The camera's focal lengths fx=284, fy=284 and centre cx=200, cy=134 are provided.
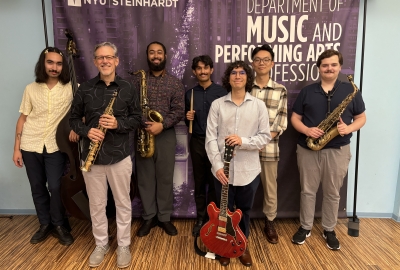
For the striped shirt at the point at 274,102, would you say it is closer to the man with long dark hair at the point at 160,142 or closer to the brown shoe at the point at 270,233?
the man with long dark hair at the point at 160,142

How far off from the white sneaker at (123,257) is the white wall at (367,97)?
5.14 ft

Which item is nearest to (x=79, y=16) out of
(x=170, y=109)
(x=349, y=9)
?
(x=170, y=109)

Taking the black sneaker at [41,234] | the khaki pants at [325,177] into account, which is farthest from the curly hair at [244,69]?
the black sneaker at [41,234]

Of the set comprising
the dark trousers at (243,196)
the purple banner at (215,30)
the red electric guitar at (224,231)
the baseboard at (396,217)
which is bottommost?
the baseboard at (396,217)

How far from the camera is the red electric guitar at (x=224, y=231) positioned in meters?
2.20

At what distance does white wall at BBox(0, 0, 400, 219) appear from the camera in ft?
9.54

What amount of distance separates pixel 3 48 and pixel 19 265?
2.16 m

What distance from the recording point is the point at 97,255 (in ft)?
7.84

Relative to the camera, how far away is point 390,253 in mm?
2551

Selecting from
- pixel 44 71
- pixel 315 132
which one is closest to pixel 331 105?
pixel 315 132

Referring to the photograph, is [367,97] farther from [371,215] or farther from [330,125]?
[371,215]

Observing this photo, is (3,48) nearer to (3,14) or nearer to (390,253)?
(3,14)

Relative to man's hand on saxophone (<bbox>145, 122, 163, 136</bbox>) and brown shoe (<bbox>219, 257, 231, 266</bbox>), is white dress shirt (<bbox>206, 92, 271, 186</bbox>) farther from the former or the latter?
brown shoe (<bbox>219, 257, 231, 266</bbox>)

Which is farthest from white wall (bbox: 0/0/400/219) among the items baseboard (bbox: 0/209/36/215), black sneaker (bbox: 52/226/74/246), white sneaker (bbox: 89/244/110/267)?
white sneaker (bbox: 89/244/110/267)
